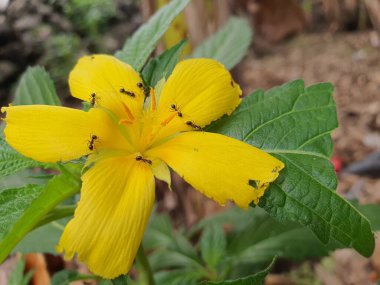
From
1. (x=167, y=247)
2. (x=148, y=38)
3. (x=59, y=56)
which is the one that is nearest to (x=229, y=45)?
(x=148, y=38)

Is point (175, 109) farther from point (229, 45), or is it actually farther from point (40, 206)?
point (229, 45)

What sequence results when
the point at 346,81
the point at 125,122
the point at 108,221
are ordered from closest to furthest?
1. the point at 108,221
2. the point at 125,122
3. the point at 346,81

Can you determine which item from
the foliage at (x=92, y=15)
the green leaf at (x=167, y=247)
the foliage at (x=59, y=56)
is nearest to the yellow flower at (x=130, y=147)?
the green leaf at (x=167, y=247)

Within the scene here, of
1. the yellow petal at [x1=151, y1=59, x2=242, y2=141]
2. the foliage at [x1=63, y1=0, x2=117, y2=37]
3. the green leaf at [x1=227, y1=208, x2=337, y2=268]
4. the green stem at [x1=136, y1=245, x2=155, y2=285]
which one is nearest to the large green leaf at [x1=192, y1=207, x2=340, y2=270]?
the green leaf at [x1=227, y1=208, x2=337, y2=268]

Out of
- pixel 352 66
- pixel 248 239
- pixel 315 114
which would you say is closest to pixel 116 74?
pixel 315 114

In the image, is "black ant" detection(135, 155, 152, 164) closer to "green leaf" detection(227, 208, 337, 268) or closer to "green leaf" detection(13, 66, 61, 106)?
"green leaf" detection(13, 66, 61, 106)

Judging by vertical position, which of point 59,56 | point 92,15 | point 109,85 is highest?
point 109,85
